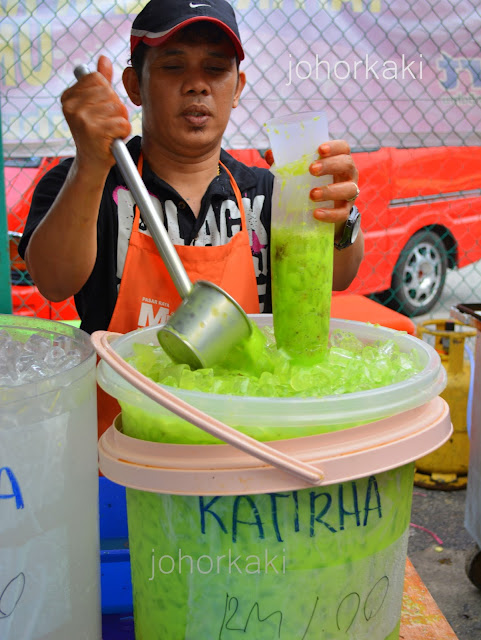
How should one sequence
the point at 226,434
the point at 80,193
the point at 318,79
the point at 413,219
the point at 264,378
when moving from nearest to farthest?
the point at 226,434 < the point at 264,378 < the point at 80,193 < the point at 318,79 < the point at 413,219

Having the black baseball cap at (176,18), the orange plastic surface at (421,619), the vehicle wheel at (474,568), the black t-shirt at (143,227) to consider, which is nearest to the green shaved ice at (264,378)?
the orange plastic surface at (421,619)

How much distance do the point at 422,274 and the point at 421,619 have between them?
388cm

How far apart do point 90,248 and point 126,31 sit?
2.38 meters

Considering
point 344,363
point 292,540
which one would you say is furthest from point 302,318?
point 292,540

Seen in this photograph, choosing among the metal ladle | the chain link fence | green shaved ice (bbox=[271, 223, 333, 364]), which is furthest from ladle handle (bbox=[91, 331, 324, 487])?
the chain link fence

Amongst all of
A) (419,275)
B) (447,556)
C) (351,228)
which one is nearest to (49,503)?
(351,228)

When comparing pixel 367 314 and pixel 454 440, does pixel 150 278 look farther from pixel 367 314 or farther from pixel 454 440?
pixel 454 440

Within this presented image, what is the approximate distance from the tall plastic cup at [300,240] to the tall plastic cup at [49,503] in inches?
11.0

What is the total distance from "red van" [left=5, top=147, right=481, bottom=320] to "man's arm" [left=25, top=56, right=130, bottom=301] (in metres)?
2.30

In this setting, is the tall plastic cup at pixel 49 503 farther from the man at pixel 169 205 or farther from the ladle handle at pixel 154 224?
the man at pixel 169 205

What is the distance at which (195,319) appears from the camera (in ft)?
2.38

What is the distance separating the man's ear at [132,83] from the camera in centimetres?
135

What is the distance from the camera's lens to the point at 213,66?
123cm

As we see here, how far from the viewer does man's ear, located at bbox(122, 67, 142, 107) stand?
135 cm
